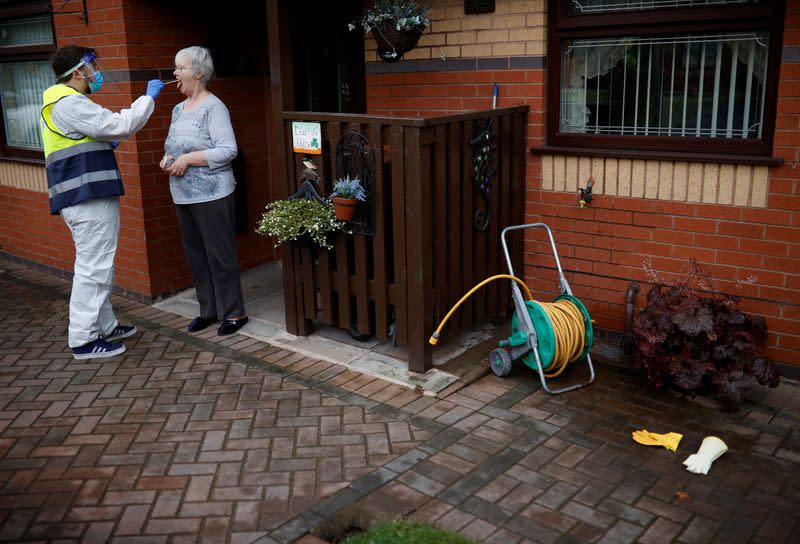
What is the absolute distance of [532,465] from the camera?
157 inches

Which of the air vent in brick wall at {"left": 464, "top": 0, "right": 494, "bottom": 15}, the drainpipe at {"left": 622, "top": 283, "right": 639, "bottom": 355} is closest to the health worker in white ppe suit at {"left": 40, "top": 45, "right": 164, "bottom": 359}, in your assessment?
the air vent in brick wall at {"left": 464, "top": 0, "right": 494, "bottom": 15}

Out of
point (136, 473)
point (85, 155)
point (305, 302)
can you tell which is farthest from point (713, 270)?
point (85, 155)

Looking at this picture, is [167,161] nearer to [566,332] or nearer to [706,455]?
[566,332]

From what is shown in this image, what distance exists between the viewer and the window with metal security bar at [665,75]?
4727 millimetres

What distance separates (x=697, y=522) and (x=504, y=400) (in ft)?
4.77

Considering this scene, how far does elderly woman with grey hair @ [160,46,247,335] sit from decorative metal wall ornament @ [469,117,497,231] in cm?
173

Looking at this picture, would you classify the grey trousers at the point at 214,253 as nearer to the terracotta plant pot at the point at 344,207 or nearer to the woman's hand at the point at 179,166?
the woman's hand at the point at 179,166

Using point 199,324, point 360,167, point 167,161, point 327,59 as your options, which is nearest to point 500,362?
point 360,167

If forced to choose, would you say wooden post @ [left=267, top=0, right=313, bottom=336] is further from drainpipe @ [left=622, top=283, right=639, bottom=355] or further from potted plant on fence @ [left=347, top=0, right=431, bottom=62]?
drainpipe @ [left=622, top=283, right=639, bottom=355]

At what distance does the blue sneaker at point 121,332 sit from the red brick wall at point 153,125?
30.6 inches

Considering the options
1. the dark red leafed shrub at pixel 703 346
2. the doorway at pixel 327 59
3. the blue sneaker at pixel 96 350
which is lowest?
the blue sneaker at pixel 96 350

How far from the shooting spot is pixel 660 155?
16.4 ft

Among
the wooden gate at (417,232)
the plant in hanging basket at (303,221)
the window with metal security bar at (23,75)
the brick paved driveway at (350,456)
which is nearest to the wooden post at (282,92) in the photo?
the wooden gate at (417,232)

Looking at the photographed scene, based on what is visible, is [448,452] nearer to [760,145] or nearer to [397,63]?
[760,145]
